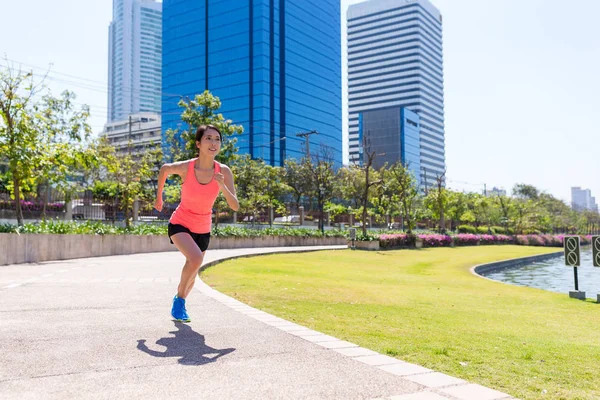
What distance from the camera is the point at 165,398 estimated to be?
107 inches

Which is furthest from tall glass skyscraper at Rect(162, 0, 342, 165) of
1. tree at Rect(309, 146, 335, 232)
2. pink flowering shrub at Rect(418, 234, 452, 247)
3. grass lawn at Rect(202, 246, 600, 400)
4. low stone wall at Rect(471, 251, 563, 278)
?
grass lawn at Rect(202, 246, 600, 400)

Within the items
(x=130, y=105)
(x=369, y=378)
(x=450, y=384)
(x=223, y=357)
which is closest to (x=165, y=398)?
(x=223, y=357)

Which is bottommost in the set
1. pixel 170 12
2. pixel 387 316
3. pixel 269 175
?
pixel 387 316

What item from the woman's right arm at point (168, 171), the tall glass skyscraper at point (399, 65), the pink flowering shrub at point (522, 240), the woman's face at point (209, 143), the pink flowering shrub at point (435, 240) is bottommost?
the pink flowering shrub at point (522, 240)

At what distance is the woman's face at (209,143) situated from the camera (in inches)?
199

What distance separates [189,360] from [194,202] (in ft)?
6.19

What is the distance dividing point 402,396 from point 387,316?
12.5 feet

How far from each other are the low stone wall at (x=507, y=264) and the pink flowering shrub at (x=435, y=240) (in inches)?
305

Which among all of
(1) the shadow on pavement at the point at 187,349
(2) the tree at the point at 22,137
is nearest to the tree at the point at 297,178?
(2) the tree at the point at 22,137

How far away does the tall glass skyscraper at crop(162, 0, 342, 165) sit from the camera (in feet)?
308

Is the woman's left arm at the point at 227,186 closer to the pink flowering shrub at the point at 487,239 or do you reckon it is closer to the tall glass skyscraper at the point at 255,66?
the pink flowering shrub at the point at 487,239

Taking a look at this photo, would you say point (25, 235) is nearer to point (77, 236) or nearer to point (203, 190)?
point (77, 236)

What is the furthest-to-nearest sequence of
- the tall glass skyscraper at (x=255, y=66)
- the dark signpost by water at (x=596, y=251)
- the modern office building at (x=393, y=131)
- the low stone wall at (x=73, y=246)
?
the modern office building at (x=393, y=131)
the tall glass skyscraper at (x=255, y=66)
the dark signpost by water at (x=596, y=251)
the low stone wall at (x=73, y=246)

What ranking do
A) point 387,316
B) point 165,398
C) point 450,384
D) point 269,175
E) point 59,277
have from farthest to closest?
point 269,175 < point 59,277 < point 387,316 < point 450,384 < point 165,398
